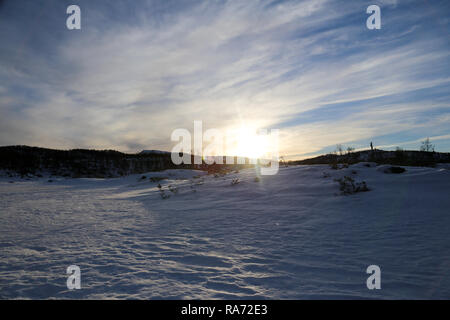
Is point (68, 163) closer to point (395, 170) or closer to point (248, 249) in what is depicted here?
point (248, 249)

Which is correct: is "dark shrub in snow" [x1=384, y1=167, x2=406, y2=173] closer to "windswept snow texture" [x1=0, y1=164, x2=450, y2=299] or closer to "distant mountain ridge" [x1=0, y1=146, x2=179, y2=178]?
"windswept snow texture" [x1=0, y1=164, x2=450, y2=299]

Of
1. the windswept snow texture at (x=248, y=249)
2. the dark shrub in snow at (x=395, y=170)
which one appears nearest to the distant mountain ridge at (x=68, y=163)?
the windswept snow texture at (x=248, y=249)

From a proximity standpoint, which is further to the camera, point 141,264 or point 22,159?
point 22,159

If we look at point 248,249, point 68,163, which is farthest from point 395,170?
point 68,163

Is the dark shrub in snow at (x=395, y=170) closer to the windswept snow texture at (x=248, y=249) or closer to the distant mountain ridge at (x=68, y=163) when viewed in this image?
the windswept snow texture at (x=248, y=249)

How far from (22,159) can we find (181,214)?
2585cm

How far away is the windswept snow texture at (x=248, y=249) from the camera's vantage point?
167 centimetres

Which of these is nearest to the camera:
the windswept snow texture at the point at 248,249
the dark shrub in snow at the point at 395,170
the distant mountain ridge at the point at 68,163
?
the windswept snow texture at the point at 248,249

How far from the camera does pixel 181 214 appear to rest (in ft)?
14.5

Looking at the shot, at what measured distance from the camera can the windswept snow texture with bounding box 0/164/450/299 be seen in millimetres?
1665

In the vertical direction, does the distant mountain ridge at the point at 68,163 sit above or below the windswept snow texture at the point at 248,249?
above
